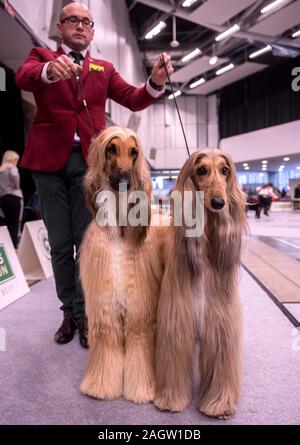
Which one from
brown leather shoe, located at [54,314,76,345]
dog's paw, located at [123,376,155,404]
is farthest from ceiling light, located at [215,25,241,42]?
dog's paw, located at [123,376,155,404]

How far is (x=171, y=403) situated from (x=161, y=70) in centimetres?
121

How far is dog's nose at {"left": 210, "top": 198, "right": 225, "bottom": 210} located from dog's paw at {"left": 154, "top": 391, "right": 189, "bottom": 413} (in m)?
0.64

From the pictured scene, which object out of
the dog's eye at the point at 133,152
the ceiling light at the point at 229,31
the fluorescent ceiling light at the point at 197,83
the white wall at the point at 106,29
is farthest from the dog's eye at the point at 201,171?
the fluorescent ceiling light at the point at 197,83

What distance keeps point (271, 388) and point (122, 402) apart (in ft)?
1.80

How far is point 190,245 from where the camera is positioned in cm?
112

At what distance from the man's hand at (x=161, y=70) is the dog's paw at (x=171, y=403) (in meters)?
1.17

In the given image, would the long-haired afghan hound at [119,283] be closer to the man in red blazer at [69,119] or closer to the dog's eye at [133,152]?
the dog's eye at [133,152]

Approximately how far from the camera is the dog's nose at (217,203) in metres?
1.07

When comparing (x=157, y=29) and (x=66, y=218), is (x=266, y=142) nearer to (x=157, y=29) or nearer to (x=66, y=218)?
(x=157, y=29)

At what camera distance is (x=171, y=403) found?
1186 millimetres

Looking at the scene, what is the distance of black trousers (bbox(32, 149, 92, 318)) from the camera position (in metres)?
1.66

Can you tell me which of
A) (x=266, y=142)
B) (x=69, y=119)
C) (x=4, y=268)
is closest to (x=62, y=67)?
(x=69, y=119)
